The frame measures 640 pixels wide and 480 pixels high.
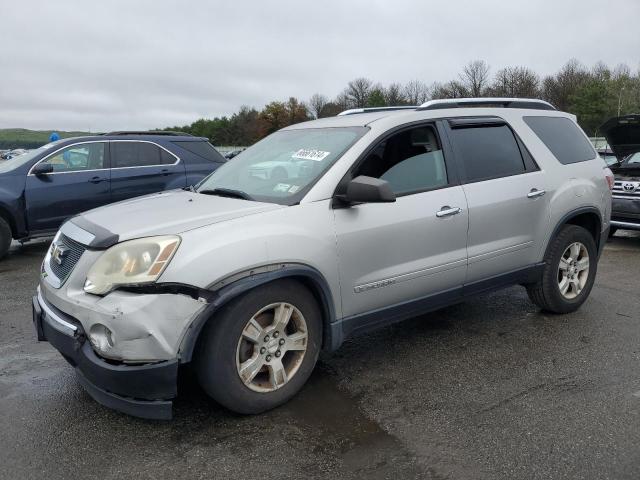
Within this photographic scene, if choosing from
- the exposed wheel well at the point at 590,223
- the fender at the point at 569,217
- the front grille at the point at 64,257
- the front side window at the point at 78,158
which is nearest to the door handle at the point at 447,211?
the fender at the point at 569,217

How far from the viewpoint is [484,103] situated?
452 centimetres

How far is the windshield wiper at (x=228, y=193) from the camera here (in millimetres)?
3559

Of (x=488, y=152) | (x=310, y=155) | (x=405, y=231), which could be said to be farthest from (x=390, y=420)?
(x=488, y=152)

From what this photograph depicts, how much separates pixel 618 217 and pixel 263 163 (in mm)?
6578

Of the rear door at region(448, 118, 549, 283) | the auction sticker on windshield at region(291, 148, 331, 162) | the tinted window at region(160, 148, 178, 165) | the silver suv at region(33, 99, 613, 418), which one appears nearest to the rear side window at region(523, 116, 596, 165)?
the silver suv at region(33, 99, 613, 418)

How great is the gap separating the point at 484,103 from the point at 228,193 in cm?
229

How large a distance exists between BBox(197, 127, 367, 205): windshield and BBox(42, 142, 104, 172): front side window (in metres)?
4.64

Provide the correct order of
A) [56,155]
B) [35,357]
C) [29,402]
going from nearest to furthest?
[29,402], [35,357], [56,155]

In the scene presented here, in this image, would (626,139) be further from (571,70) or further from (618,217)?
(571,70)

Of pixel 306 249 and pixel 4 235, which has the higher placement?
pixel 306 249

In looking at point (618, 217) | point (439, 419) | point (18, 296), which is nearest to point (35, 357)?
point (18, 296)

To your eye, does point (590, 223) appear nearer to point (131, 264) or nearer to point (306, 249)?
point (306, 249)

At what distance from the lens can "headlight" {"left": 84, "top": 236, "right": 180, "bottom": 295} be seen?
2740 mm

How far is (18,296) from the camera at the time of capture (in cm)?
577
